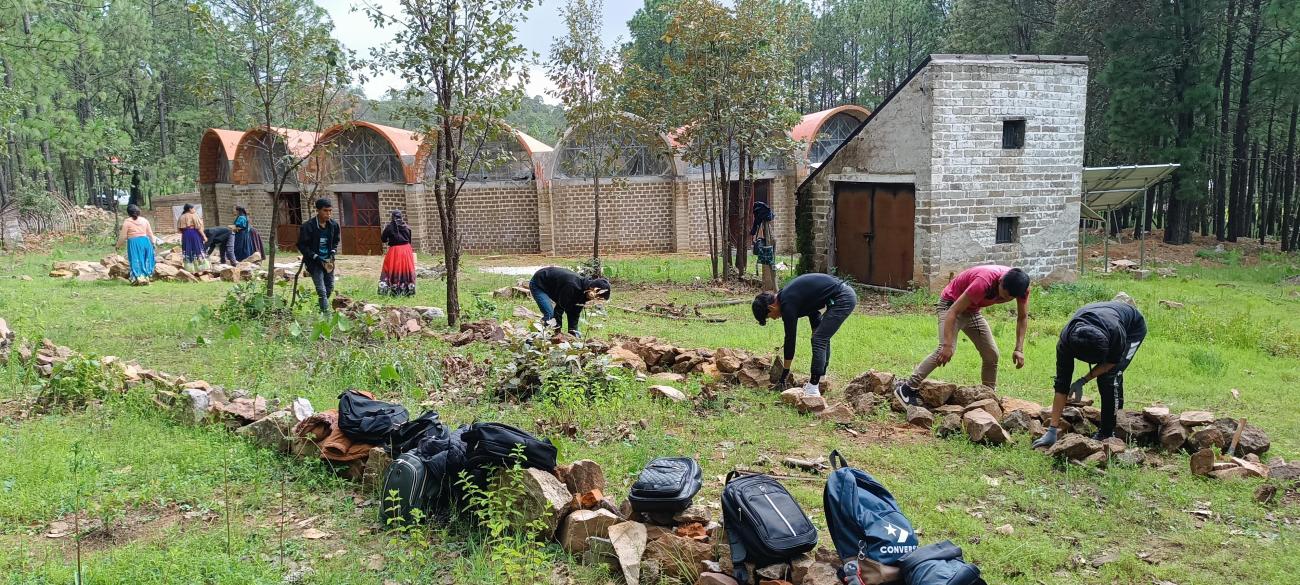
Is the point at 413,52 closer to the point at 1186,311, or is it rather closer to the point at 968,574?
the point at 968,574

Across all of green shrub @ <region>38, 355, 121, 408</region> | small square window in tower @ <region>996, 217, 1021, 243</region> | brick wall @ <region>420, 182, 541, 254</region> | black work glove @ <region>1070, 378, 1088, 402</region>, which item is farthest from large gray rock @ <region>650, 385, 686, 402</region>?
brick wall @ <region>420, 182, 541, 254</region>

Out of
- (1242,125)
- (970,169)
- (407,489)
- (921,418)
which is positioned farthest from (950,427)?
(1242,125)

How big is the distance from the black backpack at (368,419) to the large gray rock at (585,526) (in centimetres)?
159

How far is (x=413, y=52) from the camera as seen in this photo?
10195mm

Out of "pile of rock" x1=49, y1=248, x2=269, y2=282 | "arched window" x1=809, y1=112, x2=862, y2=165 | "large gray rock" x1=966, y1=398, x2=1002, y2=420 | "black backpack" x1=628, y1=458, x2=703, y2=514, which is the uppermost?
"arched window" x1=809, y1=112, x2=862, y2=165

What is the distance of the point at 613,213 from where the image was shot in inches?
962

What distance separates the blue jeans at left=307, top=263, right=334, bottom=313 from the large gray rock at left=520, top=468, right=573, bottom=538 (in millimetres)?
6972

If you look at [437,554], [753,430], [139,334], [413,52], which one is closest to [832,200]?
[413,52]

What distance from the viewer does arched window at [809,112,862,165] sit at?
25.9 meters

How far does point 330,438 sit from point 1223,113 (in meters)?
24.9

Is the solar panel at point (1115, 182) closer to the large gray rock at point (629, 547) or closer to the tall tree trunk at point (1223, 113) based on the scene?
the tall tree trunk at point (1223, 113)

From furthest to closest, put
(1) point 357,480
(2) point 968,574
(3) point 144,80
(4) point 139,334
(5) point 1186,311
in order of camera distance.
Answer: (3) point 144,80
(5) point 1186,311
(4) point 139,334
(1) point 357,480
(2) point 968,574

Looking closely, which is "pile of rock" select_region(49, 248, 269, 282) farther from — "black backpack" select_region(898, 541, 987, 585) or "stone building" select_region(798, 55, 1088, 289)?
"black backpack" select_region(898, 541, 987, 585)

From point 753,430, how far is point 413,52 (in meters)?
6.39
